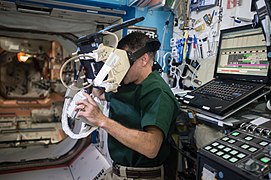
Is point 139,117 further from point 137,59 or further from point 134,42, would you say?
point 134,42

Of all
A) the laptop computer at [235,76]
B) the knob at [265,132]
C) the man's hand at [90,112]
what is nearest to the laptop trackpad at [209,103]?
the laptop computer at [235,76]

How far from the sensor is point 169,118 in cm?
130

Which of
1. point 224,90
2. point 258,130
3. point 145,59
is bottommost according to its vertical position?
point 258,130

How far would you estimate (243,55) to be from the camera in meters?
1.35

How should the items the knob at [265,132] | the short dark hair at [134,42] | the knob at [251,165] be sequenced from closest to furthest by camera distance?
1. the knob at [251,165]
2. the knob at [265,132]
3. the short dark hair at [134,42]

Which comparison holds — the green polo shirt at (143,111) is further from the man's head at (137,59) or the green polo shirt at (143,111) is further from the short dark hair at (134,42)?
the short dark hair at (134,42)

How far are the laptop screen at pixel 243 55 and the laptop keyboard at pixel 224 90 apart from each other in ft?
0.20

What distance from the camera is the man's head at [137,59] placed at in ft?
4.81

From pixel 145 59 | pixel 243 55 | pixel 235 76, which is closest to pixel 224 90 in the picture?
pixel 235 76

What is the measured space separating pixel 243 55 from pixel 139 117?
0.72 m

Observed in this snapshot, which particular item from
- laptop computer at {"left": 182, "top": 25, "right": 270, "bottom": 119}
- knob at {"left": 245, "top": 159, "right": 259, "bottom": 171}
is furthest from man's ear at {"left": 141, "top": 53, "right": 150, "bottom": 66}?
knob at {"left": 245, "top": 159, "right": 259, "bottom": 171}

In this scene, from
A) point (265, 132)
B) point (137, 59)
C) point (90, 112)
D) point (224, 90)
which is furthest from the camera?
point (137, 59)

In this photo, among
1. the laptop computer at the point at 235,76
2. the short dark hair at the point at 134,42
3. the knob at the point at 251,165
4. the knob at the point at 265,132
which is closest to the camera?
the knob at the point at 251,165

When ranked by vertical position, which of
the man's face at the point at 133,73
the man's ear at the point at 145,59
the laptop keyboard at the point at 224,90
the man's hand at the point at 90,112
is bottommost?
the man's hand at the point at 90,112
